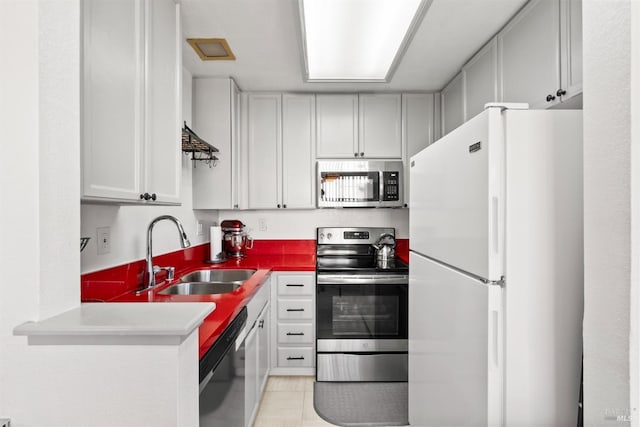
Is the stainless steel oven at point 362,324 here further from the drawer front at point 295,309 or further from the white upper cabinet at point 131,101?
the white upper cabinet at point 131,101

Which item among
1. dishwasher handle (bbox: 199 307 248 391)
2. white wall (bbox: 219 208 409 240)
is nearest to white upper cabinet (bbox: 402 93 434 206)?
white wall (bbox: 219 208 409 240)

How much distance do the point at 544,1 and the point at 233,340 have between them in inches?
84.4

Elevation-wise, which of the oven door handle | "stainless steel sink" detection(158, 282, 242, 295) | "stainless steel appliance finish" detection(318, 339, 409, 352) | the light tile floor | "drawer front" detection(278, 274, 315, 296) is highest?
"stainless steel sink" detection(158, 282, 242, 295)

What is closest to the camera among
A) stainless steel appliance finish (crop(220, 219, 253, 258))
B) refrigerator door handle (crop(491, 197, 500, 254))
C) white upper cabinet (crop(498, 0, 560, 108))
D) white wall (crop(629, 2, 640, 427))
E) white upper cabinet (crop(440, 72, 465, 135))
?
white wall (crop(629, 2, 640, 427))

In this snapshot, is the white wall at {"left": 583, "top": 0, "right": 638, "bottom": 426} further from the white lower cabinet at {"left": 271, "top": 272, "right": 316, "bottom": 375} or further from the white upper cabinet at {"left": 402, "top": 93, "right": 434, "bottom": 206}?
the white upper cabinet at {"left": 402, "top": 93, "right": 434, "bottom": 206}

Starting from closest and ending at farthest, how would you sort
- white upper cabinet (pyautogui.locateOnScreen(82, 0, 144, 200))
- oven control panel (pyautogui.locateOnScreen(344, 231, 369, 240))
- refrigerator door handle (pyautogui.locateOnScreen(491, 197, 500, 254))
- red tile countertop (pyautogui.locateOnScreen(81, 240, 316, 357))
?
white upper cabinet (pyautogui.locateOnScreen(82, 0, 144, 200)), refrigerator door handle (pyautogui.locateOnScreen(491, 197, 500, 254)), red tile countertop (pyautogui.locateOnScreen(81, 240, 316, 357)), oven control panel (pyautogui.locateOnScreen(344, 231, 369, 240))

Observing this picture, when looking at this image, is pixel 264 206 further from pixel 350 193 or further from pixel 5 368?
pixel 5 368

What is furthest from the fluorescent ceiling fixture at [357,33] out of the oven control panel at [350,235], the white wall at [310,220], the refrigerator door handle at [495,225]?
the oven control panel at [350,235]

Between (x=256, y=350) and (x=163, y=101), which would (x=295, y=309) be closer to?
(x=256, y=350)

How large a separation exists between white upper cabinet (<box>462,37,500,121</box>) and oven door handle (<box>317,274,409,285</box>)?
1.31 m

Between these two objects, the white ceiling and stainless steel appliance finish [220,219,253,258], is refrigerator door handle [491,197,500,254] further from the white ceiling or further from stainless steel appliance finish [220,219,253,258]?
stainless steel appliance finish [220,219,253,258]

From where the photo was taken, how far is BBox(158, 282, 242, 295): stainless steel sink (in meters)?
1.99

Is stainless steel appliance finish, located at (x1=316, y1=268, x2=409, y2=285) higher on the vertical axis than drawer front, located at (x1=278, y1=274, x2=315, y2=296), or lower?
higher

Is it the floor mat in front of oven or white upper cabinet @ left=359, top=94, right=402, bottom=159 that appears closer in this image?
the floor mat in front of oven
